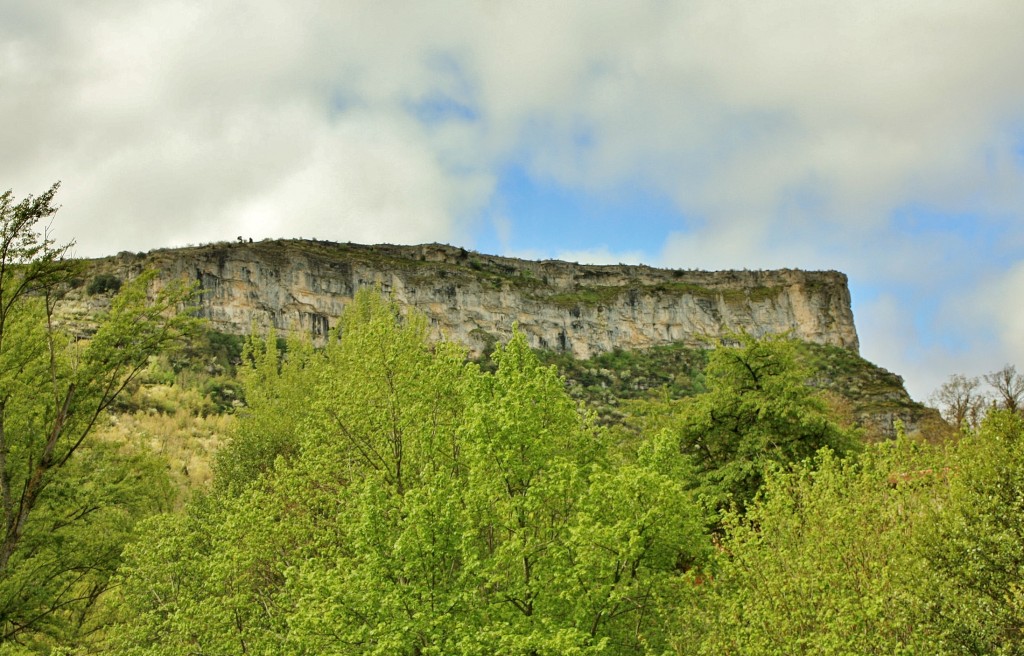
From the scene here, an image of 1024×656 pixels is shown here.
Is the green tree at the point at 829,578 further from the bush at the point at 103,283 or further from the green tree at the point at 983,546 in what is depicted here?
the bush at the point at 103,283

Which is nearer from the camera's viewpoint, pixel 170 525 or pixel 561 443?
pixel 561 443

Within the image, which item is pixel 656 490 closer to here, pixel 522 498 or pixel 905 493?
pixel 522 498

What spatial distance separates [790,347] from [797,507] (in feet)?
30.9

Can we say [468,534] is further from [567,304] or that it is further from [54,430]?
[567,304]

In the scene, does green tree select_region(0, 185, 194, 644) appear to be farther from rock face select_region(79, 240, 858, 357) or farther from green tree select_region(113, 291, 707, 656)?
rock face select_region(79, 240, 858, 357)

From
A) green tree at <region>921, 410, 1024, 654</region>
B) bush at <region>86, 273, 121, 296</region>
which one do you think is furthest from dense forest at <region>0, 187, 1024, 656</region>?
bush at <region>86, 273, 121, 296</region>

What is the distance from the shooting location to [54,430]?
1228cm

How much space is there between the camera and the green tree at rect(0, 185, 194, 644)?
1280 cm

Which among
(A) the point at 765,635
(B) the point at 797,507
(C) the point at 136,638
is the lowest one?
(C) the point at 136,638

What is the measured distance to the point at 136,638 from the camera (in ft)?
44.5

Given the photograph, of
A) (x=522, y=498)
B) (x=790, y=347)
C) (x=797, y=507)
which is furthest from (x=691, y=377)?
(x=522, y=498)

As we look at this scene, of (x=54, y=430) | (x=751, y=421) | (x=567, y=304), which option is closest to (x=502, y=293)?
(x=567, y=304)

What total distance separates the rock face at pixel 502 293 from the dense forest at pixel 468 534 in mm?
55744

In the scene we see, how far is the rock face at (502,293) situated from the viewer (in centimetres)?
7888
